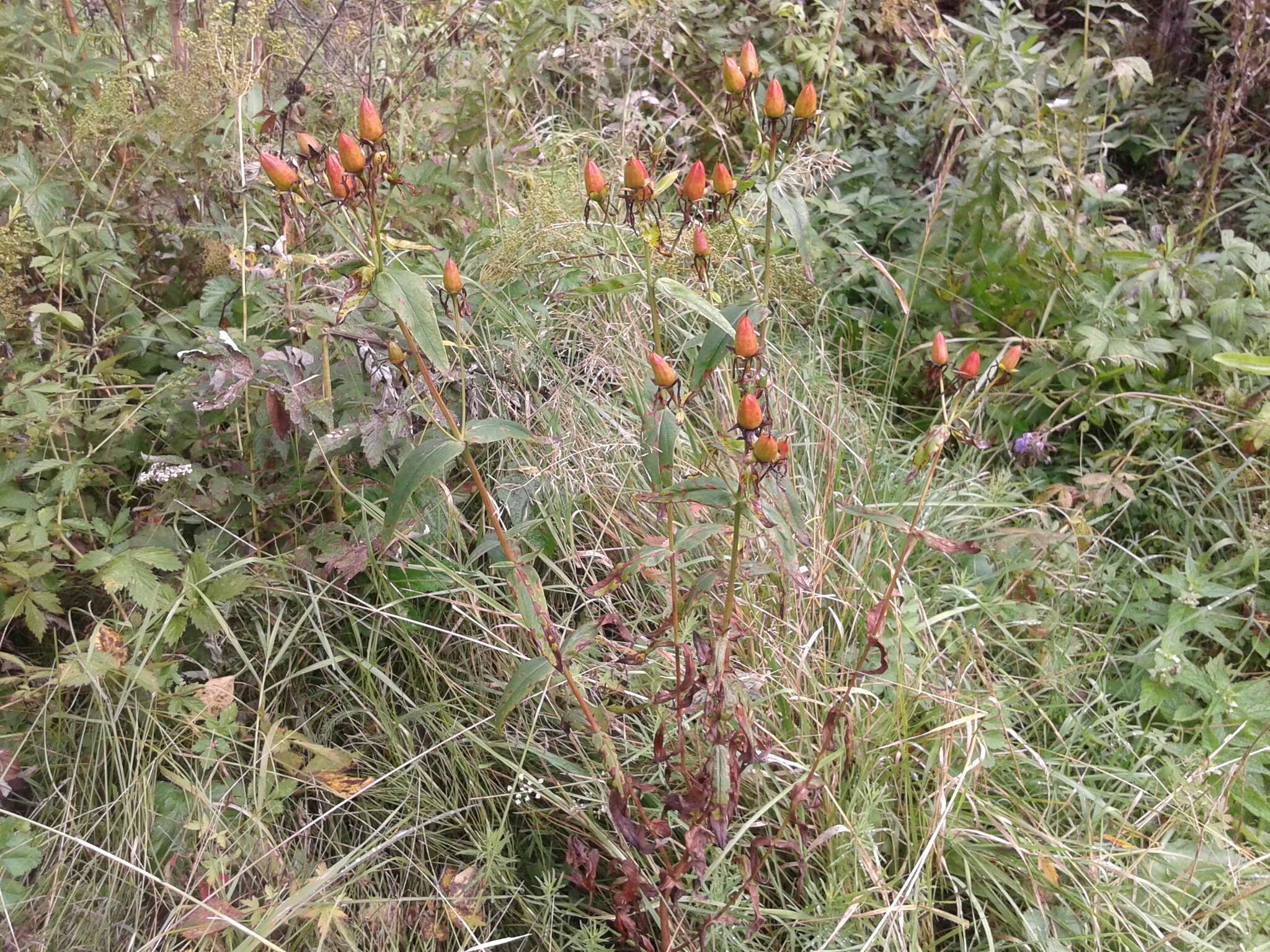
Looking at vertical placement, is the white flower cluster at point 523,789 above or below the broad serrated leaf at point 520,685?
below

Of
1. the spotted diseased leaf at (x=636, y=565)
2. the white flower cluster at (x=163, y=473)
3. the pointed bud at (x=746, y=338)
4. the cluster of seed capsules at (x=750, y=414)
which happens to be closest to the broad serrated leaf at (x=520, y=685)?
the spotted diseased leaf at (x=636, y=565)

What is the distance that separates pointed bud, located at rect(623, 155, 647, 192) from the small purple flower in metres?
1.54

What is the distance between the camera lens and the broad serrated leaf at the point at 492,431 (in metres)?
1.17

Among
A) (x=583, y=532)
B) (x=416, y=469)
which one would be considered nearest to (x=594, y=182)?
(x=416, y=469)

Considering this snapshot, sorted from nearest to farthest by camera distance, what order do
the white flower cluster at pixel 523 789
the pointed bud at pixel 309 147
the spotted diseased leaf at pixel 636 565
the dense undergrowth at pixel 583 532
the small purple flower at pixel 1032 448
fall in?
the pointed bud at pixel 309 147, the spotted diseased leaf at pixel 636 565, the dense undergrowth at pixel 583 532, the white flower cluster at pixel 523 789, the small purple flower at pixel 1032 448

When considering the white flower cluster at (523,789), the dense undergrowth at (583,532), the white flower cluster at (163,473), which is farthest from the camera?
the white flower cluster at (163,473)

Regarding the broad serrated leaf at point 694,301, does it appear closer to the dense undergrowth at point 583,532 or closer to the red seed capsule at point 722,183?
the dense undergrowth at point 583,532

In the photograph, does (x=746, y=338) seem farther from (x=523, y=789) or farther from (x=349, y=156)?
(x=523, y=789)

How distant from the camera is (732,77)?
1.23m

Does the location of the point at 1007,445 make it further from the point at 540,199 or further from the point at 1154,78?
the point at 1154,78

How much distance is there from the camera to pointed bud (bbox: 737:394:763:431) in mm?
1065

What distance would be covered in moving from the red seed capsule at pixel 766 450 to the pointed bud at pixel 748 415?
2 centimetres

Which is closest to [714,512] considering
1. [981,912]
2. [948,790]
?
[948,790]

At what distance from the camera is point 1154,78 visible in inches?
133
